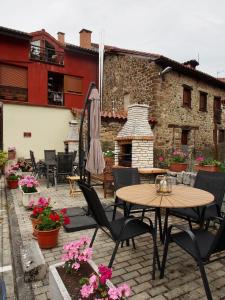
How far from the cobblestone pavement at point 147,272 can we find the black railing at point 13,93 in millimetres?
11591

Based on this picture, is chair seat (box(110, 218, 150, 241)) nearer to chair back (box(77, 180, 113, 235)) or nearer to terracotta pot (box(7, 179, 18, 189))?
chair back (box(77, 180, 113, 235))

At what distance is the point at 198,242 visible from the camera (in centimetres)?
242

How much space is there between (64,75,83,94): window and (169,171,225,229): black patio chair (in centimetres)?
1286

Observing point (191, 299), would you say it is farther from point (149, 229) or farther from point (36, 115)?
point (36, 115)

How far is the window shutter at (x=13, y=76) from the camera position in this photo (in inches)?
532

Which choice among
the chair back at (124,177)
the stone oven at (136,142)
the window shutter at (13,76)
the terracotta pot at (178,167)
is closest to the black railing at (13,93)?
the window shutter at (13,76)

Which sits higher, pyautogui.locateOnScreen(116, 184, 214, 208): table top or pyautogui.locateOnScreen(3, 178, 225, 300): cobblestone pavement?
pyautogui.locateOnScreen(116, 184, 214, 208): table top

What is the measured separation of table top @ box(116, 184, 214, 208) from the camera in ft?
8.63

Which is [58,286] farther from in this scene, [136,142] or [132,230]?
[136,142]

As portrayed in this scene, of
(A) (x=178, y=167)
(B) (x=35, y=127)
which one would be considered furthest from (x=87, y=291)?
(B) (x=35, y=127)

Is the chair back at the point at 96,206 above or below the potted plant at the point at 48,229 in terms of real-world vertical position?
above

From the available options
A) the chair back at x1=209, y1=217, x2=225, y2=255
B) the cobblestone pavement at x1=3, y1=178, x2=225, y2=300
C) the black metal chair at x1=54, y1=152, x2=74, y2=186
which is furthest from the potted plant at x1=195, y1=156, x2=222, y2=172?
the black metal chair at x1=54, y1=152, x2=74, y2=186

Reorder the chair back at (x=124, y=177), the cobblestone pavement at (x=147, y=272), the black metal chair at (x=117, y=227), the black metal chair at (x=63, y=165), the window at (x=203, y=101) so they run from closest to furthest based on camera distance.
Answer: the cobblestone pavement at (x=147, y=272)
the black metal chair at (x=117, y=227)
the chair back at (x=124, y=177)
the black metal chair at (x=63, y=165)
the window at (x=203, y=101)

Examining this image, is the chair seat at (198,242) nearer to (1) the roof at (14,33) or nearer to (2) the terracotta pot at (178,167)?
(2) the terracotta pot at (178,167)
